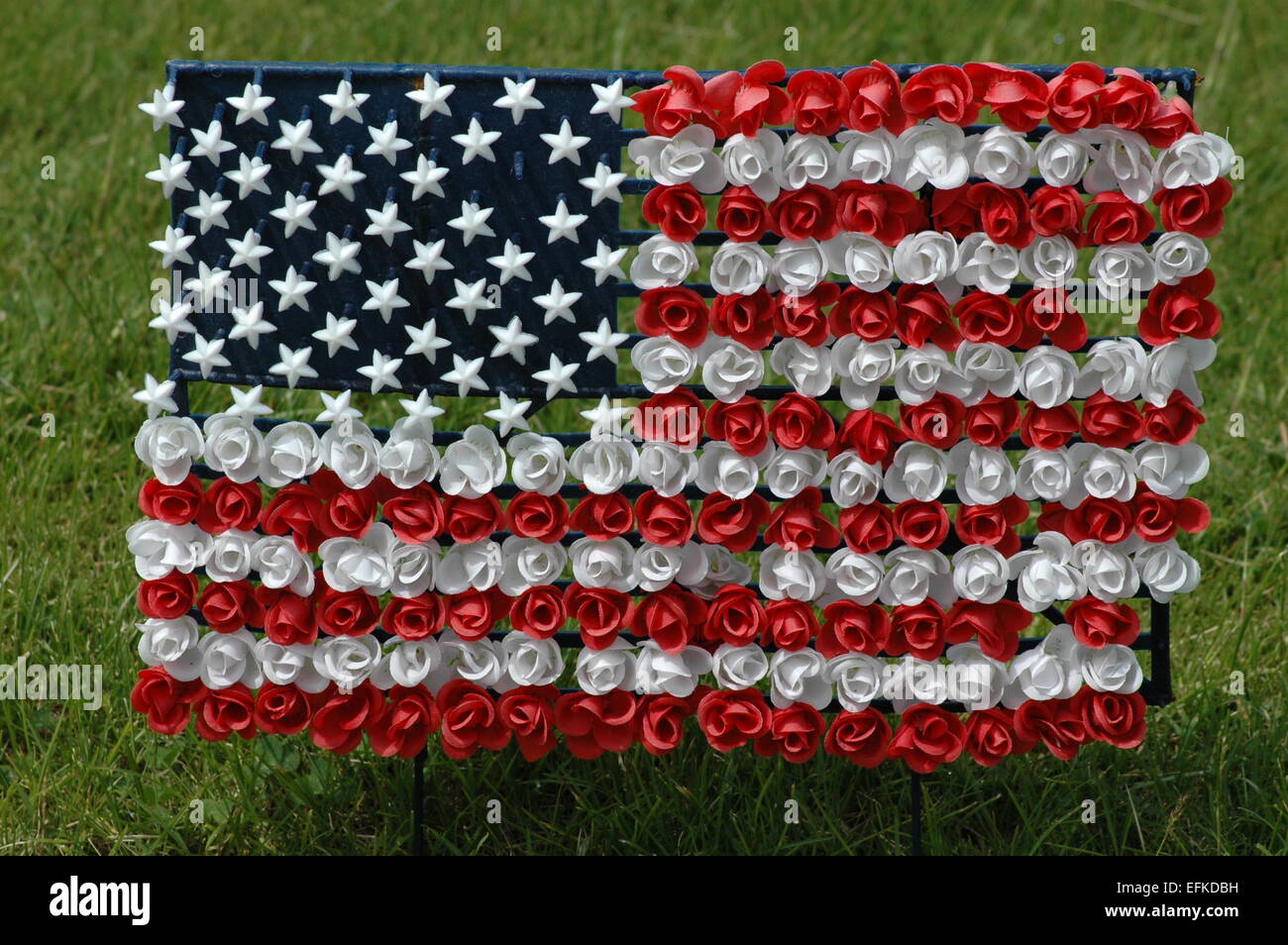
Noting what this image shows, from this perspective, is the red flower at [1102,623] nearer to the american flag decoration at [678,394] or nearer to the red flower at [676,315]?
the american flag decoration at [678,394]

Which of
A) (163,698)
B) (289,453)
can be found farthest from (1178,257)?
(163,698)

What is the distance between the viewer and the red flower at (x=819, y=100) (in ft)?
8.77

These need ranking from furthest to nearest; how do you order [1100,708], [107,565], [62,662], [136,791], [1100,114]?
[107,565] → [62,662] → [136,791] → [1100,708] → [1100,114]

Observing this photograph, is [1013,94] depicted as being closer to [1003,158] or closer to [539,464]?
[1003,158]

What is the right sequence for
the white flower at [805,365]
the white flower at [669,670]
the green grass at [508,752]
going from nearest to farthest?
the white flower at [805,365]
the white flower at [669,670]
the green grass at [508,752]

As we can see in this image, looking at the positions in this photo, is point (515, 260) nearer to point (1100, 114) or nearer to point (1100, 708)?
point (1100, 114)

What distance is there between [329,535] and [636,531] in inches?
25.8

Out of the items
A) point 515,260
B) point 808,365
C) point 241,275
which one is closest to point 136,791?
point 241,275

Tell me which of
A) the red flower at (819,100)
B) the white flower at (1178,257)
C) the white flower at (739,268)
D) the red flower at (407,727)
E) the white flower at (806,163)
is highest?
Answer: the red flower at (819,100)

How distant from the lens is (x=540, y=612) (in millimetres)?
2869

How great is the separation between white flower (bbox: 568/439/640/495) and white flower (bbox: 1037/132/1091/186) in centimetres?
99

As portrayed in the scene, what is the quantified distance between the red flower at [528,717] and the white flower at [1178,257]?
1.52 m

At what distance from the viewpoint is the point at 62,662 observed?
3504mm

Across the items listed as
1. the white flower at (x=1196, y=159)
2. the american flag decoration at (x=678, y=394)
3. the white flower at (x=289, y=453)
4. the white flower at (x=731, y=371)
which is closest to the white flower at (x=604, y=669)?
the american flag decoration at (x=678, y=394)
